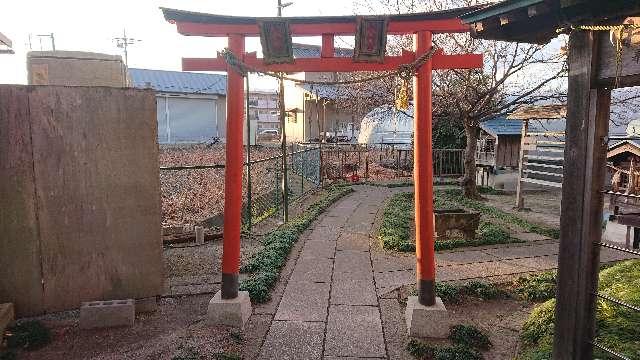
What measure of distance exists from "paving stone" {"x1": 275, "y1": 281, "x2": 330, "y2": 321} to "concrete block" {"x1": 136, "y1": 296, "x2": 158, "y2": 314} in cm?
174

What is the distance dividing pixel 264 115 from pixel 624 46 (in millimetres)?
83499

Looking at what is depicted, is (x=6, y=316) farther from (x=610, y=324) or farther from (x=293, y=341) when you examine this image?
(x=610, y=324)

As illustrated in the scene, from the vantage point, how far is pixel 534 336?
439 centimetres

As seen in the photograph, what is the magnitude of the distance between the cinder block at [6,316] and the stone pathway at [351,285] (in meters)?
2.94

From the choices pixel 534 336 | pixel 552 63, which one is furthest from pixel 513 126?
pixel 534 336

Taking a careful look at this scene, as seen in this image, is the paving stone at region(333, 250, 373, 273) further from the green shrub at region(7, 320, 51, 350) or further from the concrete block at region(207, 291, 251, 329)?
the green shrub at region(7, 320, 51, 350)

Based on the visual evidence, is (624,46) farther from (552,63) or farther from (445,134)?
(445,134)

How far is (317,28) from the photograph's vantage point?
16.4 ft

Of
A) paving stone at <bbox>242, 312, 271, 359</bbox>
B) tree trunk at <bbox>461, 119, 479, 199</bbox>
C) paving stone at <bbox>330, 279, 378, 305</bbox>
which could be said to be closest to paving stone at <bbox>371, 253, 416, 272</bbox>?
paving stone at <bbox>330, 279, 378, 305</bbox>

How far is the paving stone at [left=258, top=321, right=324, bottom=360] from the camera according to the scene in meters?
4.30

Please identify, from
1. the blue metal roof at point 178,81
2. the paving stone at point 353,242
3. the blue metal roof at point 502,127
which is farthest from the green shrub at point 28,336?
the blue metal roof at point 178,81

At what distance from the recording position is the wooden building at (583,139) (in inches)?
113

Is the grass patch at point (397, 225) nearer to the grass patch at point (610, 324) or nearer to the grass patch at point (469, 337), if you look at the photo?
the grass patch at point (469, 337)

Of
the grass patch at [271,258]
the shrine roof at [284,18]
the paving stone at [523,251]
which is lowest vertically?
the paving stone at [523,251]
